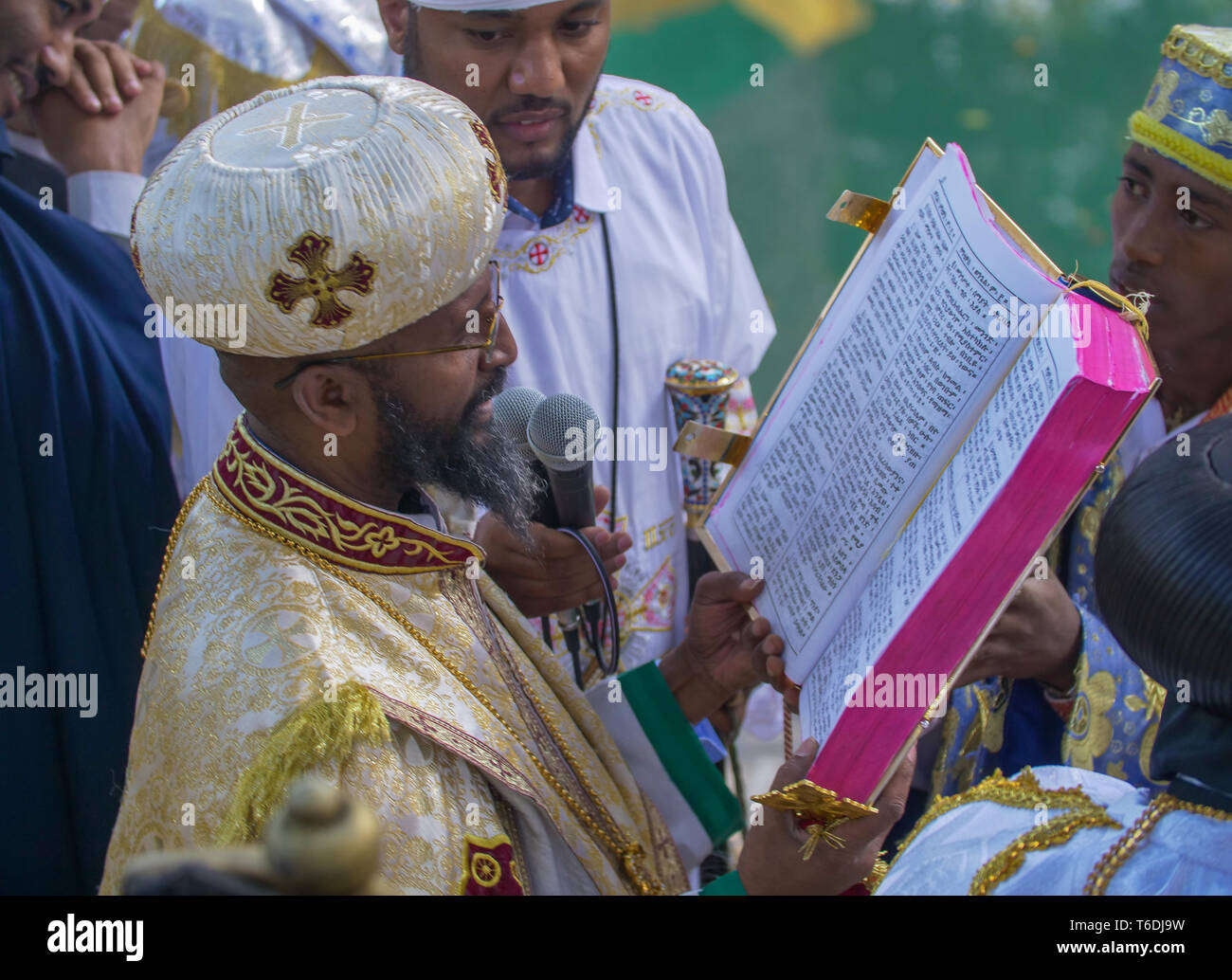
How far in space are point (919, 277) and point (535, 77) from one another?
4.01 ft

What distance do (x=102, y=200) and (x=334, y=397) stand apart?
61.5 inches

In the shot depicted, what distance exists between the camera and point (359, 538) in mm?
1813

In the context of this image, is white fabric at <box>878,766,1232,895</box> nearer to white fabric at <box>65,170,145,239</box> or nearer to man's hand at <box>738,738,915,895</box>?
man's hand at <box>738,738,915,895</box>

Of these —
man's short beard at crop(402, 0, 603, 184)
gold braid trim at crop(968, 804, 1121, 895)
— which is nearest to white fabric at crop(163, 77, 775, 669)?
man's short beard at crop(402, 0, 603, 184)

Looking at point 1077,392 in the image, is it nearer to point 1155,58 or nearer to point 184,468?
point 184,468

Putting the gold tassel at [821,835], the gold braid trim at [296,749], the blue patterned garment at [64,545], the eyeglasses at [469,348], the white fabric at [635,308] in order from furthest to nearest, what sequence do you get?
the white fabric at [635,308]
the blue patterned garment at [64,545]
the eyeglasses at [469,348]
the gold tassel at [821,835]
the gold braid trim at [296,749]

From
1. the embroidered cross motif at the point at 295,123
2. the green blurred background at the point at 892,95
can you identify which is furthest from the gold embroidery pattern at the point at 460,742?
the green blurred background at the point at 892,95

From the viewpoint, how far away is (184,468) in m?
2.85

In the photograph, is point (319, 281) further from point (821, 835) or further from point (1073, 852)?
point (1073, 852)

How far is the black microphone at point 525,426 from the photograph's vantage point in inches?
87.3

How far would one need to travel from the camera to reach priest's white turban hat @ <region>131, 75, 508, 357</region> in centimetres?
157

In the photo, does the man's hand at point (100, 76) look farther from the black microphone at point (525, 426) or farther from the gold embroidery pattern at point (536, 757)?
the gold embroidery pattern at point (536, 757)

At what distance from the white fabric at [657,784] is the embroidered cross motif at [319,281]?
3.31 ft
